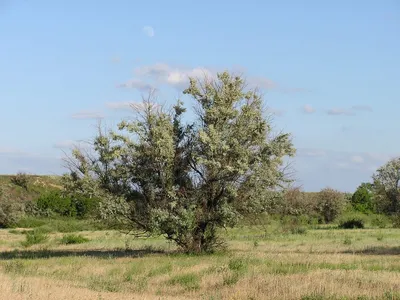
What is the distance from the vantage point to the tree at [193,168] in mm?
27359

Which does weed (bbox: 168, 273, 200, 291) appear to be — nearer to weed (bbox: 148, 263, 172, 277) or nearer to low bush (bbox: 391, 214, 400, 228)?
weed (bbox: 148, 263, 172, 277)

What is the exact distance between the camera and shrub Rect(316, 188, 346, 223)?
77.6 meters

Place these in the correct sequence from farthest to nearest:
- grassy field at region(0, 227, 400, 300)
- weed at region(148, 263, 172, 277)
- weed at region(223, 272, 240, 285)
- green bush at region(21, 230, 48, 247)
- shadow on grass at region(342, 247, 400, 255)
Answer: green bush at region(21, 230, 48, 247) < shadow on grass at region(342, 247, 400, 255) < weed at region(148, 263, 172, 277) < weed at region(223, 272, 240, 285) < grassy field at region(0, 227, 400, 300)

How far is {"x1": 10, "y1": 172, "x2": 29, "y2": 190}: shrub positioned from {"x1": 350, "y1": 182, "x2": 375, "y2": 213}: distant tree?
50071mm

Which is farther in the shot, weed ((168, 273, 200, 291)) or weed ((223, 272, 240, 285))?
weed ((168, 273, 200, 291))

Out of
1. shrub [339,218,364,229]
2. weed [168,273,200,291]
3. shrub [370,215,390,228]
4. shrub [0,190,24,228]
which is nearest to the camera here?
weed [168,273,200,291]

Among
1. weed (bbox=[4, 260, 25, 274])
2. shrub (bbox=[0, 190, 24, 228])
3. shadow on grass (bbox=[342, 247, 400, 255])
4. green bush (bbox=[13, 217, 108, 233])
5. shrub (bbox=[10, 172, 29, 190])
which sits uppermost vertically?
shrub (bbox=[10, 172, 29, 190])

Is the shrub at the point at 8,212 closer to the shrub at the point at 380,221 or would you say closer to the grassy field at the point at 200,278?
the shrub at the point at 380,221

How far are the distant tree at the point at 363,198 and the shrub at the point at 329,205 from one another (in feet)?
29.5

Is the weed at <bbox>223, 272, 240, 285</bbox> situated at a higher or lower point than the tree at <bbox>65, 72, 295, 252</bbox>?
lower

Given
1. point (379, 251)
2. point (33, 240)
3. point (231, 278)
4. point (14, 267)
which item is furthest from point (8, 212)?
point (231, 278)

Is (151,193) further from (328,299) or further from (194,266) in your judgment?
(328,299)

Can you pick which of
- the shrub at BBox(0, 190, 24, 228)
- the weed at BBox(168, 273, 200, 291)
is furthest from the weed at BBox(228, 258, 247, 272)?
the shrub at BBox(0, 190, 24, 228)

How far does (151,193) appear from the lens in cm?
2845
